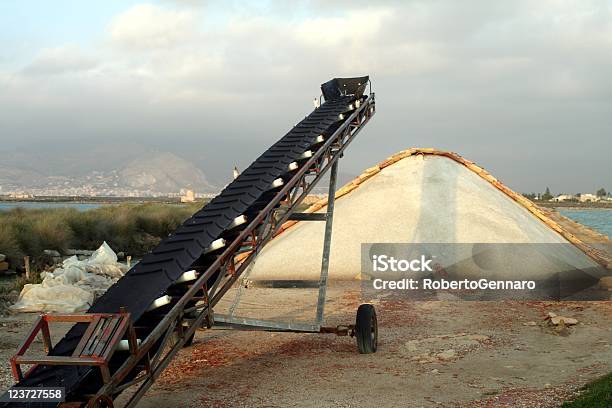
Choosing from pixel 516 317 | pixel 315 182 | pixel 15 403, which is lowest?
pixel 516 317

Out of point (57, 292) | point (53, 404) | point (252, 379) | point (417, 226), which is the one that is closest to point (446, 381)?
point (252, 379)

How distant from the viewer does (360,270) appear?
64.0ft

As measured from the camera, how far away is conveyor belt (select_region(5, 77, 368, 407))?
6.30 meters

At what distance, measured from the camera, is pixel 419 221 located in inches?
795

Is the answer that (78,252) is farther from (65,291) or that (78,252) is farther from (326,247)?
(326,247)

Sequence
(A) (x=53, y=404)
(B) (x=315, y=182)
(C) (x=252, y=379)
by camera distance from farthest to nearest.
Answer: (B) (x=315, y=182)
(C) (x=252, y=379)
(A) (x=53, y=404)

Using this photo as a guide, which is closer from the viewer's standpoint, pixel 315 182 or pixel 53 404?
pixel 53 404

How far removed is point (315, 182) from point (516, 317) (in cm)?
592

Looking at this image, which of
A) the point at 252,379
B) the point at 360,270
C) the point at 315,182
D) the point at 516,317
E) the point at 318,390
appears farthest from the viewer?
the point at 360,270

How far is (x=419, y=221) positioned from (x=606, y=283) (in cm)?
553

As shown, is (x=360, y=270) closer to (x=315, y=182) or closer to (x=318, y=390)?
(x=315, y=182)

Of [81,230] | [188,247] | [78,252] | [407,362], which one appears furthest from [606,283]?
[81,230]

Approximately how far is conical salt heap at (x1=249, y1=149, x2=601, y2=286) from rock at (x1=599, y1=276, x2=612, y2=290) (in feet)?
2.87

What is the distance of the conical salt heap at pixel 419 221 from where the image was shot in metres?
19.5
